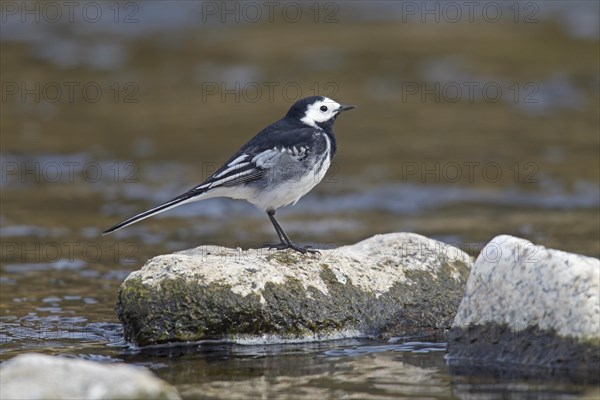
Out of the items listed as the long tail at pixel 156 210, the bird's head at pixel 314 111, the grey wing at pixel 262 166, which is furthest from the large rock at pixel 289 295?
the bird's head at pixel 314 111

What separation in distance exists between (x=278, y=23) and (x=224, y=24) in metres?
1.30

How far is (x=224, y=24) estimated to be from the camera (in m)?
26.9

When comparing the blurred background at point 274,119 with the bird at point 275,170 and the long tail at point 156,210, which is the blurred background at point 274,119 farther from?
the bird at point 275,170

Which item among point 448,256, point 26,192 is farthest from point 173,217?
point 448,256

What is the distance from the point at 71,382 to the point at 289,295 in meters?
2.71

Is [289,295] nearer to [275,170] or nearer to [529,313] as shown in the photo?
[275,170]

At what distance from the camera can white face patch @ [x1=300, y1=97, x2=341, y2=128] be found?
32.2 feet

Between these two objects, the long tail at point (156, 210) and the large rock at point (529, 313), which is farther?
the long tail at point (156, 210)

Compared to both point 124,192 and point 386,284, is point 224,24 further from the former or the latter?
point 386,284

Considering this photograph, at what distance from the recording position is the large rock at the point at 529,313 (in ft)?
24.0

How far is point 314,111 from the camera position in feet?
32.2

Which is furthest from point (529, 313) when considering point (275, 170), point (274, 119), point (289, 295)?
point (274, 119)

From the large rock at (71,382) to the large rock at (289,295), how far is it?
2.13 m

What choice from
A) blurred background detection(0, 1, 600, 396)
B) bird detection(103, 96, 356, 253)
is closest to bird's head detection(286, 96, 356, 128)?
bird detection(103, 96, 356, 253)
